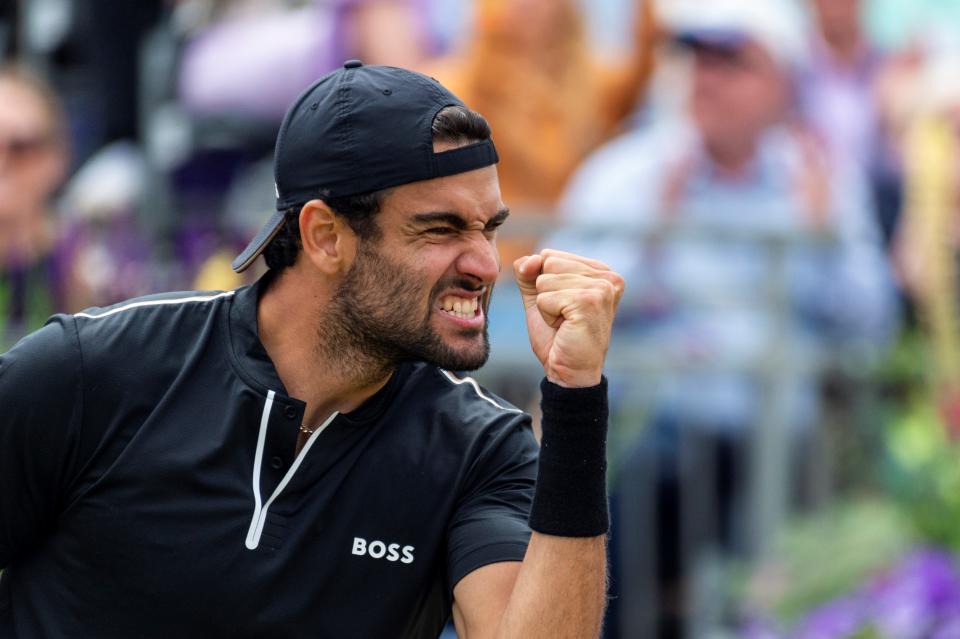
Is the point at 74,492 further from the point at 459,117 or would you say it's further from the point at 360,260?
the point at 459,117

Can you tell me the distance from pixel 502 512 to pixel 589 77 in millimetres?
4007

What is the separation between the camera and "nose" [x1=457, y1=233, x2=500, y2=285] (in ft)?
10.1

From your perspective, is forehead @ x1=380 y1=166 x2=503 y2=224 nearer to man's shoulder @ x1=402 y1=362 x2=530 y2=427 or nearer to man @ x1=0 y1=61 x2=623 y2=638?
man @ x1=0 y1=61 x2=623 y2=638

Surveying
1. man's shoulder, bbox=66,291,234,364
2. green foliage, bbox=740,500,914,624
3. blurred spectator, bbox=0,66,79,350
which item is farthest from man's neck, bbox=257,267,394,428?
green foliage, bbox=740,500,914,624

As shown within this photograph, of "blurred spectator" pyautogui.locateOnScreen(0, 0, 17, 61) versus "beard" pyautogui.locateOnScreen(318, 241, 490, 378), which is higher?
"beard" pyautogui.locateOnScreen(318, 241, 490, 378)

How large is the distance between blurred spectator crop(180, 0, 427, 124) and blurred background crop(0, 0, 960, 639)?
0.05 ft

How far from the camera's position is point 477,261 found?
3084 millimetres

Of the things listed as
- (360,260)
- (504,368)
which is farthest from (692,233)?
(360,260)

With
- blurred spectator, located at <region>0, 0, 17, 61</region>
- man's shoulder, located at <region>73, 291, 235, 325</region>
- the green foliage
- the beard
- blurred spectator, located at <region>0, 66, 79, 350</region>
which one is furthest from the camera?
blurred spectator, located at <region>0, 0, 17, 61</region>

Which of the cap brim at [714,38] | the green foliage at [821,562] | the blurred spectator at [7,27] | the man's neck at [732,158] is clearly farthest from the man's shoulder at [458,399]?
the blurred spectator at [7,27]

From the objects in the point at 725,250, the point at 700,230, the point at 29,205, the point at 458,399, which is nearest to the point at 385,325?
the point at 458,399

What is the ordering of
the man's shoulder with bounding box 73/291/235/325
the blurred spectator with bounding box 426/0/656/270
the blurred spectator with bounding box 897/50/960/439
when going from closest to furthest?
the man's shoulder with bounding box 73/291/235/325, the blurred spectator with bounding box 426/0/656/270, the blurred spectator with bounding box 897/50/960/439

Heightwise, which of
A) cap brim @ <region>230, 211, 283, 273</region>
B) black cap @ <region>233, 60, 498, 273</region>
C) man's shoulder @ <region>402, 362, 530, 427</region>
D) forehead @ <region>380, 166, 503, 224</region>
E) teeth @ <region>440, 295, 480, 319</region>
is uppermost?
black cap @ <region>233, 60, 498, 273</region>

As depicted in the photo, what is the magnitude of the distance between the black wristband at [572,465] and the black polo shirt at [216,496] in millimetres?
137
